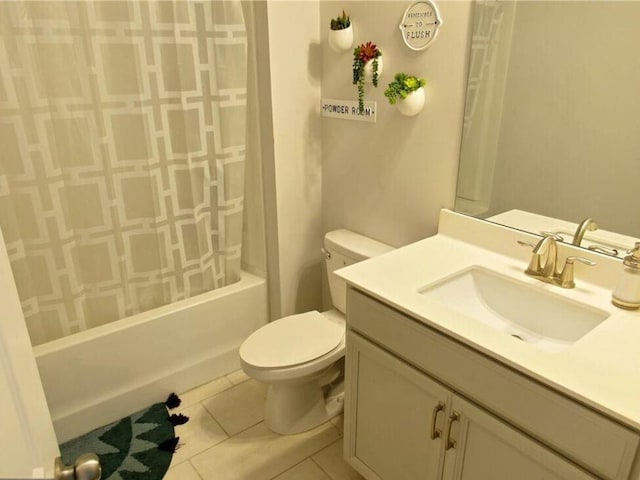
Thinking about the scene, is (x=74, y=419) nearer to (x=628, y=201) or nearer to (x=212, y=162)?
(x=212, y=162)

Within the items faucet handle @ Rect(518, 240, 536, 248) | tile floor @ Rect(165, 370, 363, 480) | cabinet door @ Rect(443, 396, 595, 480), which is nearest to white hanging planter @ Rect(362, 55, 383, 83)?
faucet handle @ Rect(518, 240, 536, 248)

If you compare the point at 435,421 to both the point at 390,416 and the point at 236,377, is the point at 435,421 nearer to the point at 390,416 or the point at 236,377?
the point at 390,416

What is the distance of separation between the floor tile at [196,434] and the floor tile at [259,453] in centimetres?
4

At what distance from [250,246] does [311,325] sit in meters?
0.65

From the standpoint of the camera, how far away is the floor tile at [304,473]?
1.79m


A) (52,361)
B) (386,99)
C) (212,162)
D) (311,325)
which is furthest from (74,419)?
(386,99)

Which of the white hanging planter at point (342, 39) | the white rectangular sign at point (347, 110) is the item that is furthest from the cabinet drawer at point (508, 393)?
the white hanging planter at point (342, 39)

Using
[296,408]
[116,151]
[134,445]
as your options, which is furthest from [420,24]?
[134,445]

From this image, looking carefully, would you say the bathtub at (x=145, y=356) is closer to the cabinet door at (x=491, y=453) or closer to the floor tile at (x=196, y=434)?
the floor tile at (x=196, y=434)

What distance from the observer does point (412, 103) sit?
1.72m

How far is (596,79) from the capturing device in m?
1.34

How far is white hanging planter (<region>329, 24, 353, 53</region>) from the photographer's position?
6.25 ft

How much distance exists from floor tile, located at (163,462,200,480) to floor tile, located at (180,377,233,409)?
0.35 meters

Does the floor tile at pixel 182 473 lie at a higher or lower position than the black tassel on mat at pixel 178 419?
lower
